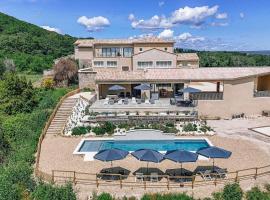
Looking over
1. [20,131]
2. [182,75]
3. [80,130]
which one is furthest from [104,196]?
[182,75]

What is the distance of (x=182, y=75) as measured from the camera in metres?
41.1

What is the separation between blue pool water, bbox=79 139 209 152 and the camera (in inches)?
1145

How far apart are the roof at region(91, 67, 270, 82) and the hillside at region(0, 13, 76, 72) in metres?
40.6

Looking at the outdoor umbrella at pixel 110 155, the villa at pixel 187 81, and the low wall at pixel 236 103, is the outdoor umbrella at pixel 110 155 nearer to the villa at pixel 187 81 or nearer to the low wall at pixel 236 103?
the villa at pixel 187 81

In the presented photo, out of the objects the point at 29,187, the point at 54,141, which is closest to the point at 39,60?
the point at 54,141

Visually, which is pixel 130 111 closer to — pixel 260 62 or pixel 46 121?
pixel 46 121

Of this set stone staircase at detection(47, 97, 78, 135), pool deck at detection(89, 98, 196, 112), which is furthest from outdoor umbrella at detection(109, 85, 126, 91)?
stone staircase at detection(47, 97, 78, 135)

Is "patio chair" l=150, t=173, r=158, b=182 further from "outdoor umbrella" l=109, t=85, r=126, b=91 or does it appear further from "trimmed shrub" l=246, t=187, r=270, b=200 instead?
"outdoor umbrella" l=109, t=85, r=126, b=91

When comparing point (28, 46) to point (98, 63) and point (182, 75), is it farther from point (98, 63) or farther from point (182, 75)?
point (182, 75)

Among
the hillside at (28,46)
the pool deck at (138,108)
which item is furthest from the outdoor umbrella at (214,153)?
the hillside at (28,46)

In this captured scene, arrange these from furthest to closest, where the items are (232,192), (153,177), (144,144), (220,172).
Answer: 1. (144,144)
2. (220,172)
3. (153,177)
4. (232,192)

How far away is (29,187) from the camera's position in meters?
20.6

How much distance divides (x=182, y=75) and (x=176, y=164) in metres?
18.4

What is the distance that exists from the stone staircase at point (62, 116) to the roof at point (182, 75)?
14.7 feet
